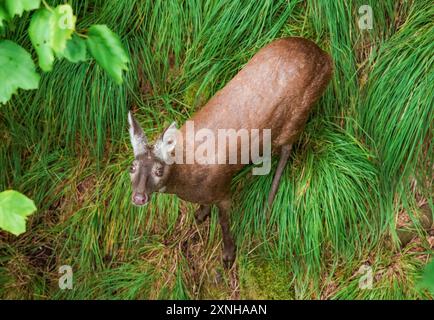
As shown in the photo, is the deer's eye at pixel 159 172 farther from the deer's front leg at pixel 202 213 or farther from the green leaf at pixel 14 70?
the green leaf at pixel 14 70

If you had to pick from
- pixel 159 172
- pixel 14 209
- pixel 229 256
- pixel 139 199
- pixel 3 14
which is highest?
pixel 3 14

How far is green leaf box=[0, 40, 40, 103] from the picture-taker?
2.25m

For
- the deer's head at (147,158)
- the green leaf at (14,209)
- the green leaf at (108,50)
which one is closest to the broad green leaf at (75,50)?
the green leaf at (108,50)

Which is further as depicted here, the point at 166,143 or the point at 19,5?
the point at 166,143

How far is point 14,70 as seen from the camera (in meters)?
2.27

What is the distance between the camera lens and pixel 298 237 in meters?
4.19

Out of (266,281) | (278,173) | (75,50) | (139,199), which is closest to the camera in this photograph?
(75,50)

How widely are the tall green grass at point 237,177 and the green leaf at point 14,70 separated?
6.84 feet

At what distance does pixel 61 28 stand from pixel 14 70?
0.26m

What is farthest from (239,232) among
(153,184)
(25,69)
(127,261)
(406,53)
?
(25,69)

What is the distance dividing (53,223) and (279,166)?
158 centimetres

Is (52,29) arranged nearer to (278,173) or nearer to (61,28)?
(61,28)

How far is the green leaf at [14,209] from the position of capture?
84.5 inches

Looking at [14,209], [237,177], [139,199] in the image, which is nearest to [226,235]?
[237,177]
